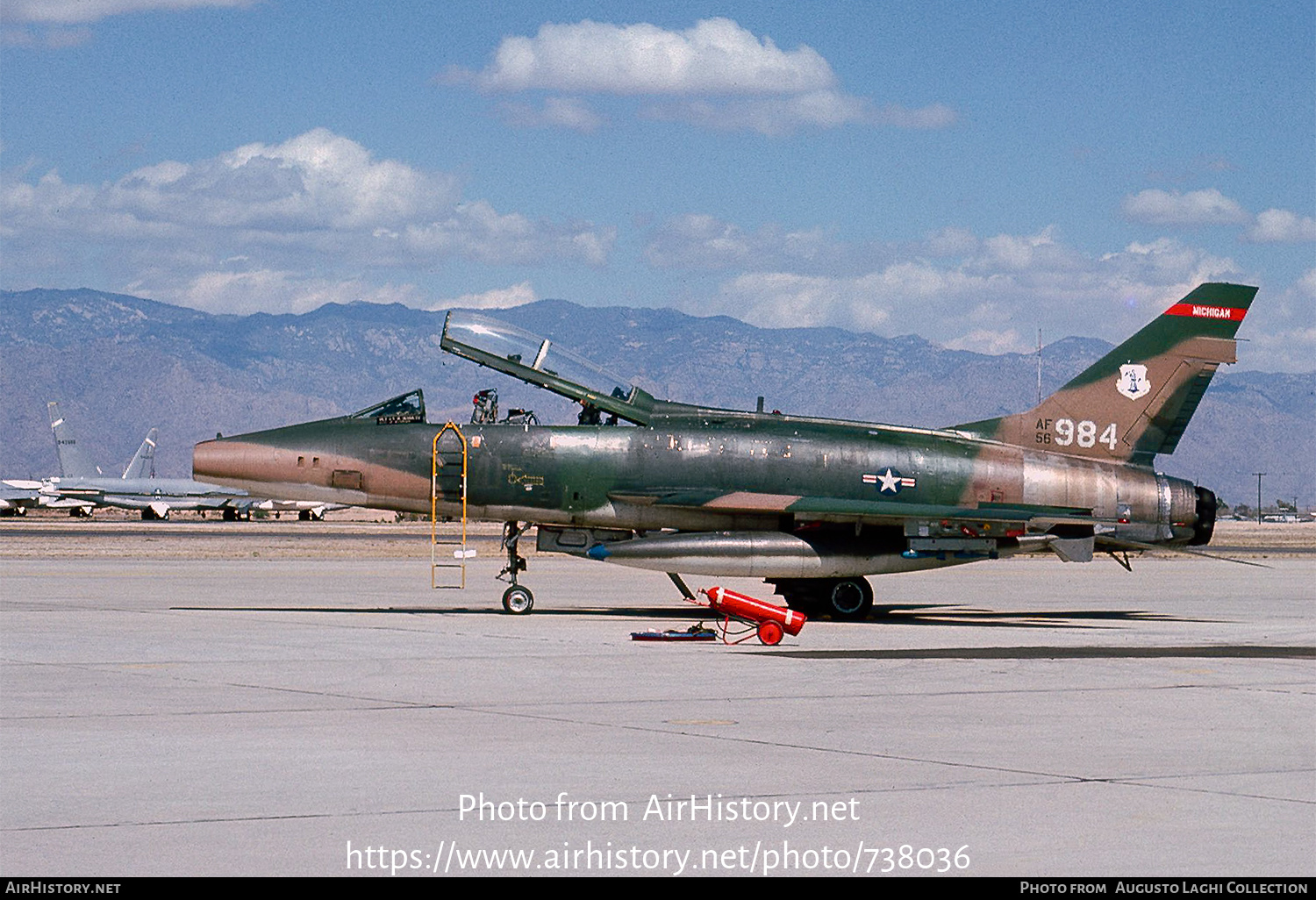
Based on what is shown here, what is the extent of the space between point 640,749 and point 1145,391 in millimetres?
16786

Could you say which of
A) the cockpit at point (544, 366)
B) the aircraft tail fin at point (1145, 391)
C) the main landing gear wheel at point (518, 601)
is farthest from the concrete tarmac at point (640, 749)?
the aircraft tail fin at point (1145, 391)

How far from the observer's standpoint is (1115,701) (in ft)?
44.7

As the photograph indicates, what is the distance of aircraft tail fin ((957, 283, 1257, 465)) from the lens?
83.7ft

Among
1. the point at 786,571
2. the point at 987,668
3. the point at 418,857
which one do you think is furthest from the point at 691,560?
the point at 418,857

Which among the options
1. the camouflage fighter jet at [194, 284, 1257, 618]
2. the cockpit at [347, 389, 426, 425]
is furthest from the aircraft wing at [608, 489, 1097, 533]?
the cockpit at [347, 389, 426, 425]

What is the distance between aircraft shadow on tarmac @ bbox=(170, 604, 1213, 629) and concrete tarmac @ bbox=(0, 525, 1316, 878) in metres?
1.36

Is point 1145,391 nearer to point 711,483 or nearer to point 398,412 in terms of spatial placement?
point 711,483

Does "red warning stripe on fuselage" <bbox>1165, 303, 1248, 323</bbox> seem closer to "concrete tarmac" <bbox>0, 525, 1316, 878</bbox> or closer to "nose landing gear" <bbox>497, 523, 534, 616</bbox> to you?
"concrete tarmac" <bbox>0, 525, 1316, 878</bbox>

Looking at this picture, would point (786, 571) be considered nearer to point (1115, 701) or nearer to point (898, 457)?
point (898, 457)

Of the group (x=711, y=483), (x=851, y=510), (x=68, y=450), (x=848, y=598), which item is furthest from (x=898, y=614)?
(x=68, y=450)

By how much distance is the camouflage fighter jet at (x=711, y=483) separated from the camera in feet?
75.6

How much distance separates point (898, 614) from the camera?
25.8 m

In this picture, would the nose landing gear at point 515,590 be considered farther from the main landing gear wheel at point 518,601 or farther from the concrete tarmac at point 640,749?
the concrete tarmac at point 640,749
